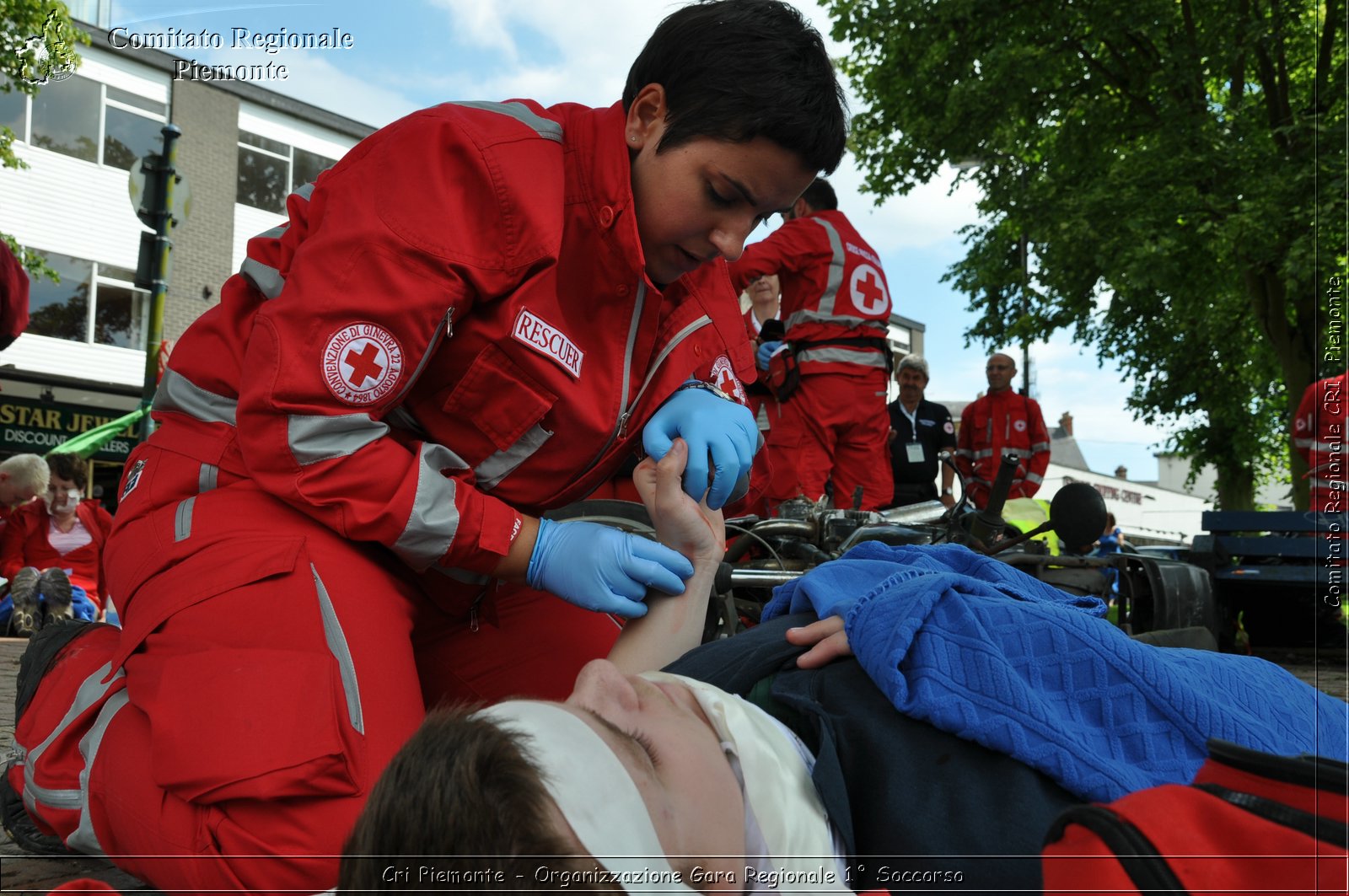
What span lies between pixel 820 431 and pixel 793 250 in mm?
889

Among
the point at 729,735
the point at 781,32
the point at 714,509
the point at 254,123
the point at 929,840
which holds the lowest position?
the point at 929,840

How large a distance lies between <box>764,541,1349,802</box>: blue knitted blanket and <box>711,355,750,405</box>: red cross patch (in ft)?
3.11

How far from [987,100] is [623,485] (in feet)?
33.0

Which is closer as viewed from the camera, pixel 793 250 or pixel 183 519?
pixel 183 519

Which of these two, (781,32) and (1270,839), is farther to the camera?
(781,32)

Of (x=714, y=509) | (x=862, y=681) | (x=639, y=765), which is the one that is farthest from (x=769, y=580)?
(x=639, y=765)

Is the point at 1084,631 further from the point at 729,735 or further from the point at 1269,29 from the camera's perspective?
the point at 1269,29

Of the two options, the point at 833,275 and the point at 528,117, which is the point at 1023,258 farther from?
the point at 528,117

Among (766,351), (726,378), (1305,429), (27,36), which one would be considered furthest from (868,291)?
(27,36)

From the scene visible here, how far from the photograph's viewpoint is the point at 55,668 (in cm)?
196

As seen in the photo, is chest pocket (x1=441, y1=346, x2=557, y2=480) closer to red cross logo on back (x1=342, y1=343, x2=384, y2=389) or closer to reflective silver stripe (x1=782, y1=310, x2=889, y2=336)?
red cross logo on back (x1=342, y1=343, x2=384, y2=389)

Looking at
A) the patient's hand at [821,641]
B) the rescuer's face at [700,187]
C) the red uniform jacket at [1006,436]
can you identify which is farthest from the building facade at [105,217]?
Answer: the patient's hand at [821,641]

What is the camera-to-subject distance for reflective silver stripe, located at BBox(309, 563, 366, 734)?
159 centimetres

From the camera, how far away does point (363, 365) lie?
1.70 metres
